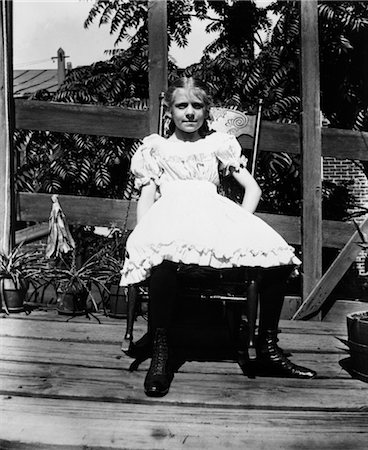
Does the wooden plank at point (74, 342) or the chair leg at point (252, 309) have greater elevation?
the chair leg at point (252, 309)

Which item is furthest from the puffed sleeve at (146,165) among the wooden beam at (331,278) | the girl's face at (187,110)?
the wooden beam at (331,278)

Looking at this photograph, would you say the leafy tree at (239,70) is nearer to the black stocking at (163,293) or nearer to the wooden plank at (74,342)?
the wooden plank at (74,342)

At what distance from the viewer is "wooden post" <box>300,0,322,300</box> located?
345cm

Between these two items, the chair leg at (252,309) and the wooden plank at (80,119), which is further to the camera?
the wooden plank at (80,119)

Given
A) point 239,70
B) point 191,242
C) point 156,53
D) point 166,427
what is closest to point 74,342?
point 191,242

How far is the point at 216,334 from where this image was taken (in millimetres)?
2818

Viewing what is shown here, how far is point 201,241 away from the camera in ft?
6.87

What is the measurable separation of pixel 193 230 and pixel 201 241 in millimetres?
59

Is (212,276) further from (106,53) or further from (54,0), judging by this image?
(106,53)

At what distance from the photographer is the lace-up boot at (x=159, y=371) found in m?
1.86

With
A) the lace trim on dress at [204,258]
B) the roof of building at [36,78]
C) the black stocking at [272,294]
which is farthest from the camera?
the roof of building at [36,78]

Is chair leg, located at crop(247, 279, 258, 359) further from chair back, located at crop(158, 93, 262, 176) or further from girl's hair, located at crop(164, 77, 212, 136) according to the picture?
chair back, located at crop(158, 93, 262, 176)

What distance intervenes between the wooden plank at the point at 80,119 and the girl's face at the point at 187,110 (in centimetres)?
84

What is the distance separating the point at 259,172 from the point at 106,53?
2.11m
